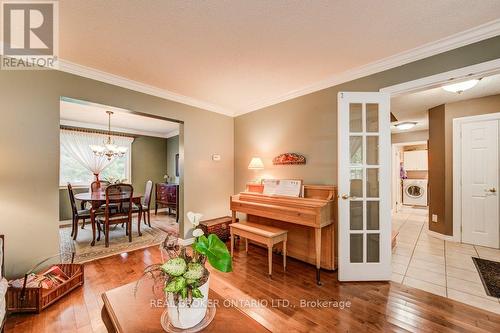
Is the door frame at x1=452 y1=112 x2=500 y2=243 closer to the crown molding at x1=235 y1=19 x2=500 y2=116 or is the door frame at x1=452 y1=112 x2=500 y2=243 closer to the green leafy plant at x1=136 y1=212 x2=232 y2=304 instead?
the crown molding at x1=235 y1=19 x2=500 y2=116

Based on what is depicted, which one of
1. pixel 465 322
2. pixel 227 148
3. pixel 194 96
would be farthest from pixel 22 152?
pixel 465 322

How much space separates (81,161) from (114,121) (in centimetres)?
126

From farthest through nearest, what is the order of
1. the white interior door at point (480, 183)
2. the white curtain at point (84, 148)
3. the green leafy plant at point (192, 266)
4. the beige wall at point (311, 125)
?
the white curtain at point (84, 148) < the white interior door at point (480, 183) < the beige wall at point (311, 125) < the green leafy plant at point (192, 266)

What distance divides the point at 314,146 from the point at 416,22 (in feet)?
5.26

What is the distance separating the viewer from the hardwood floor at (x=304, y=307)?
1.65m

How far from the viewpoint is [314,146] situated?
9.67 feet

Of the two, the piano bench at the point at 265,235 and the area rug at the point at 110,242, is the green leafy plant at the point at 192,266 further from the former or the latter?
the area rug at the point at 110,242

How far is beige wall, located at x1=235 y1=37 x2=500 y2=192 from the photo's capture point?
2.00m

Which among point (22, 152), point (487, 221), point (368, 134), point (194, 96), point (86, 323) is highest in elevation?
point (194, 96)

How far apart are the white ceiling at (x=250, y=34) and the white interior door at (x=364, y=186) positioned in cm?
57

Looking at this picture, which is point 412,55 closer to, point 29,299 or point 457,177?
point 457,177

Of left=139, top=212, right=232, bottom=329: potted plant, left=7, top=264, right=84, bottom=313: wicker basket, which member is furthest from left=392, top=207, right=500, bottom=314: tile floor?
left=7, top=264, right=84, bottom=313: wicker basket

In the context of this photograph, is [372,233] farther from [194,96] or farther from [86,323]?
[194,96]

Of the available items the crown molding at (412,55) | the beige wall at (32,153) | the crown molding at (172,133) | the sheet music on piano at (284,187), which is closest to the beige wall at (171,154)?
the crown molding at (172,133)
